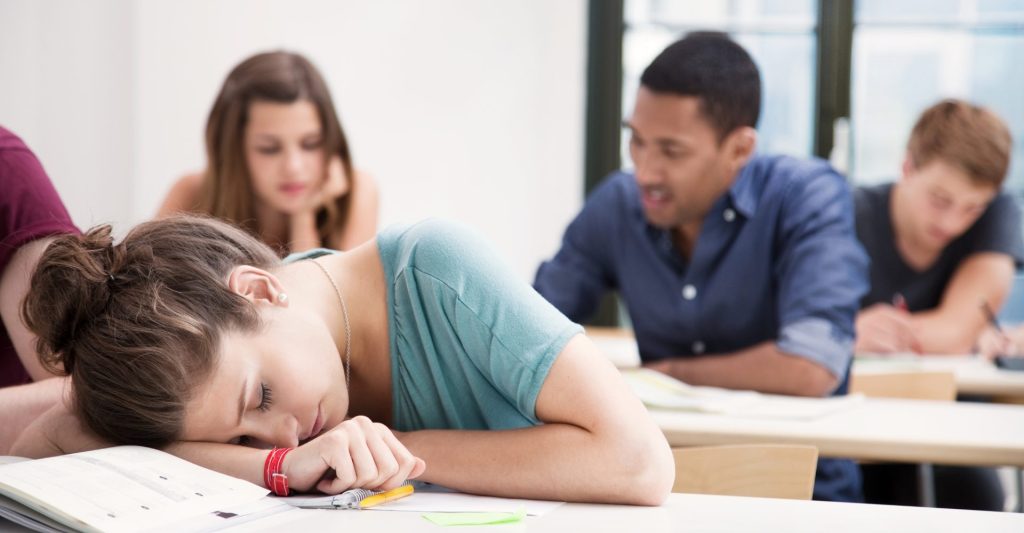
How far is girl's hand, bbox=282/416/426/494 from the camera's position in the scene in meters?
1.14

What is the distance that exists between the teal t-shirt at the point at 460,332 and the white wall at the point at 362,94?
175 cm

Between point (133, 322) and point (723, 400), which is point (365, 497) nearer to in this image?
point (133, 322)

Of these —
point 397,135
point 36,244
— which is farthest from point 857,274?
point 397,135

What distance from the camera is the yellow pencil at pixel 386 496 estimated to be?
1.16 m

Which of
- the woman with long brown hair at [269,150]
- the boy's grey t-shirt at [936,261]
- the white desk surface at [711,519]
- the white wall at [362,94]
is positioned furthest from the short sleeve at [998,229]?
the white desk surface at [711,519]

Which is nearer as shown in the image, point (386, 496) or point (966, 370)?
point (386, 496)

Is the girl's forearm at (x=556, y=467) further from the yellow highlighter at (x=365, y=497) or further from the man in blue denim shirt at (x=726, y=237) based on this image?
the man in blue denim shirt at (x=726, y=237)

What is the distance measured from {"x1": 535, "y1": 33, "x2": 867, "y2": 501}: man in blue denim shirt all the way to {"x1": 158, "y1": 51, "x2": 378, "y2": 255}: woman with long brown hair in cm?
98

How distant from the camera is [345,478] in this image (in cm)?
114

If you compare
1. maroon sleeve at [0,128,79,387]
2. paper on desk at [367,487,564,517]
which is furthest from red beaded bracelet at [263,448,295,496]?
maroon sleeve at [0,128,79,387]

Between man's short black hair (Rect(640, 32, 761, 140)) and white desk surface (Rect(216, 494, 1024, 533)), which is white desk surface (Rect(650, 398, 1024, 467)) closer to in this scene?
white desk surface (Rect(216, 494, 1024, 533))

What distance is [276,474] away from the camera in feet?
3.90

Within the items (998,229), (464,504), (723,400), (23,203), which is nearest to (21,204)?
(23,203)

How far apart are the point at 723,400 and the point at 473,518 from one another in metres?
1.15
